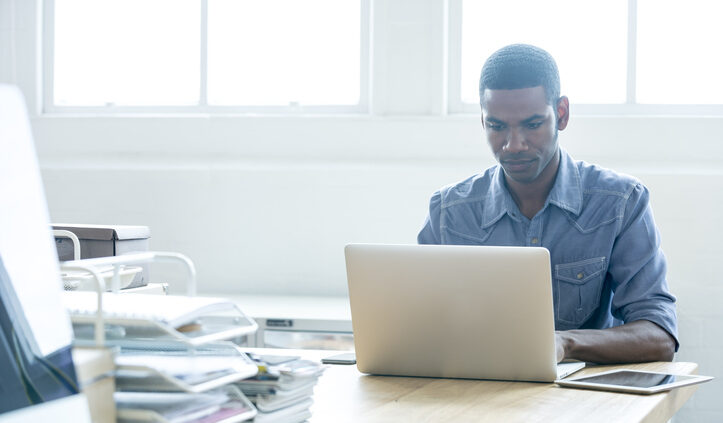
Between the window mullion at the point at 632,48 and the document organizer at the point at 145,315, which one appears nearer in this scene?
the document organizer at the point at 145,315

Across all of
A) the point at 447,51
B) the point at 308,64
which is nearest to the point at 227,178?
the point at 308,64

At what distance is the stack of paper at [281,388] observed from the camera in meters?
1.01

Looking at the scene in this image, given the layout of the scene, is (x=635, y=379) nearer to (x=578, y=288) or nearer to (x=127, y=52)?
(x=578, y=288)

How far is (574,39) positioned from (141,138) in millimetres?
1990

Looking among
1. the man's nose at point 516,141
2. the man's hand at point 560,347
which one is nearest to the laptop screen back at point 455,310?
the man's hand at point 560,347

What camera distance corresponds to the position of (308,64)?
3715 millimetres

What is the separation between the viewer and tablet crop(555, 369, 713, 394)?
135 cm

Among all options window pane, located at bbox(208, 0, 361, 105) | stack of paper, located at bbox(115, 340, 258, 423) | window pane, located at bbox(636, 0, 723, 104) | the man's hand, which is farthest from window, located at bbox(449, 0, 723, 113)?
stack of paper, located at bbox(115, 340, 258, 423)

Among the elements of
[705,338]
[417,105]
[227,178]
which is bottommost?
[705,338]

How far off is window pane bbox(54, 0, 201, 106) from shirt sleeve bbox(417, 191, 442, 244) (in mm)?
1905

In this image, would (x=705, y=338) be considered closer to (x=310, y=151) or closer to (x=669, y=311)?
(x=669, y=311)

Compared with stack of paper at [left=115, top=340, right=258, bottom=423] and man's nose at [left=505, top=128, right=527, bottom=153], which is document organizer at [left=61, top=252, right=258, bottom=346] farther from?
man's nose at [left=505, top=128, right=527, bottom=153]

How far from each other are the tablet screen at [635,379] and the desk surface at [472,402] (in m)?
0.03

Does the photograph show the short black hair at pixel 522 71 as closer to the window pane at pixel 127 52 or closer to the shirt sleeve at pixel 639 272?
the shirt sleeve at pixel 639 272
